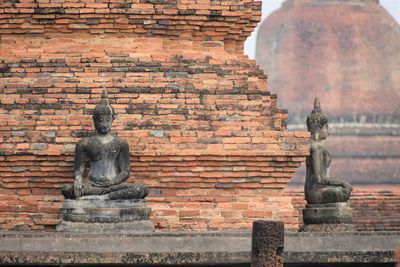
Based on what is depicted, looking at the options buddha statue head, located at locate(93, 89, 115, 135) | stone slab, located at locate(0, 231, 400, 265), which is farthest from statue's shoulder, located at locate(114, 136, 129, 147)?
stone slab, located at locate(0, 231, 400, 265)

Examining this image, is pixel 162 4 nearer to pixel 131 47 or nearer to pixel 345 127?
pixel 131 47

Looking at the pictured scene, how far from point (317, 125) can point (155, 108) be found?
1998mm

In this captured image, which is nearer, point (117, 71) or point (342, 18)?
point (117, 71)

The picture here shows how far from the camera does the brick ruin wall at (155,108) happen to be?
19.8 meters

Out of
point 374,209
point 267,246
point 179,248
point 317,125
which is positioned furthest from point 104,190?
point 374,209

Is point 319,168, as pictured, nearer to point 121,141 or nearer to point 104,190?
point 121,141

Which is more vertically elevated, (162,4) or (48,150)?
(162,4)

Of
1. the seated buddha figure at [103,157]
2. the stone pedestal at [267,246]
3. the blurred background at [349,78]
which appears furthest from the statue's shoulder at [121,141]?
the blurred background at [349,78]

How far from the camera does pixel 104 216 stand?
1862cm

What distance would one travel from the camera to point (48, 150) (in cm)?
1964

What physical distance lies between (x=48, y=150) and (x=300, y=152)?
273 centimetres

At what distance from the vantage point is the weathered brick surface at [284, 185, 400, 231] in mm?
29375

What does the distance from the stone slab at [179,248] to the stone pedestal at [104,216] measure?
28.8 inches

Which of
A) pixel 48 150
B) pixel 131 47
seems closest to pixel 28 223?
pixel 48 150
